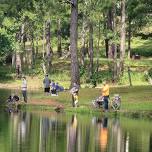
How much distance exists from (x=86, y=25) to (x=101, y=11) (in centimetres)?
305

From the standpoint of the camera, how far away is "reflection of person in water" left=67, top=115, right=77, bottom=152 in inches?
887

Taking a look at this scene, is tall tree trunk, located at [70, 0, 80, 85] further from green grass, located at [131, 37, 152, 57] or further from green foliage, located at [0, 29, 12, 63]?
green grass, located at [131, 37, 152, 57]

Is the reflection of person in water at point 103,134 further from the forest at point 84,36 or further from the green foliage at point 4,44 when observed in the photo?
the green foliage at point 4,44

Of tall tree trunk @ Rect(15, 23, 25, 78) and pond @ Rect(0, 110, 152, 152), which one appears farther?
tall tree trunk @ Rect(15, 23, 25, 78)

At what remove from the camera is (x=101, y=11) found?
72.7 metres

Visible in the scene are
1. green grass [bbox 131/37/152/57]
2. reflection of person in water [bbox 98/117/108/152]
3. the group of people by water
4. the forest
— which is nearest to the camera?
reflection of person in water [bbox 98/117/108/152]

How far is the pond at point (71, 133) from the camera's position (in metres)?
22.6

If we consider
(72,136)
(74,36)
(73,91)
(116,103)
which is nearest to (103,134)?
(72,136)

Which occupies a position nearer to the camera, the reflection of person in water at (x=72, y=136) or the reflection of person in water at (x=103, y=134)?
the reflection of person in water at (x=72, y=136)

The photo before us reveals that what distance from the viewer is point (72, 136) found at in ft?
85.4

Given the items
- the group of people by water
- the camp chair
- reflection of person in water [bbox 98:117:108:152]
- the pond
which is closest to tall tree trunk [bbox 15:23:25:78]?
the group of people by water

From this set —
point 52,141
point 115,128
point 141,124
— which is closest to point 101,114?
point 141,124

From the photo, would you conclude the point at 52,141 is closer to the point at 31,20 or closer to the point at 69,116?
the point at 69,116

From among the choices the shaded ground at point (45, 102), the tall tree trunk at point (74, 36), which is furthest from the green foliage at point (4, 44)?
the shaded ground at point (45, 102)
